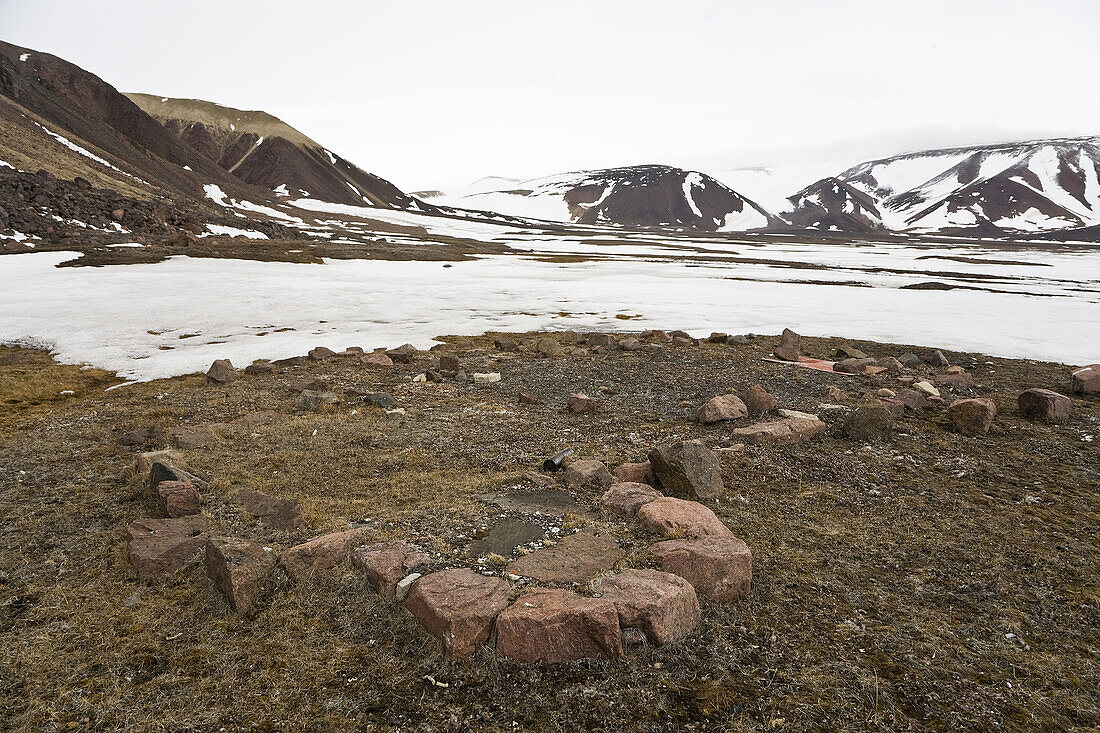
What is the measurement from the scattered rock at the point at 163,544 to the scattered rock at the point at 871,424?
990cm

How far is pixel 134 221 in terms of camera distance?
160 feet

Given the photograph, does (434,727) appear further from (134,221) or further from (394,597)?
(134,221)

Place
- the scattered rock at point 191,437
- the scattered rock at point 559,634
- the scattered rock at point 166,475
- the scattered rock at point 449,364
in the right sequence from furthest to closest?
the scattered rock at point 449,364 → the scattered rock at point 191,437 → the scattered rock at point 166,475 → the scattered rock at point 559,634

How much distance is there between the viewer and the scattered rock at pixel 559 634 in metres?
4.51

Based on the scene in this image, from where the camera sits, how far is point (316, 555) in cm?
566

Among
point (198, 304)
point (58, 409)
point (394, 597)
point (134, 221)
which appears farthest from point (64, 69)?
point (394, 597)

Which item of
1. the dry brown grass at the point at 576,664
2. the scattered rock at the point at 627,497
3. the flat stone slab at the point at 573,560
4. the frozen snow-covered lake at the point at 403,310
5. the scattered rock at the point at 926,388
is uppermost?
the frozen snow-covered lake at the point at 403,310

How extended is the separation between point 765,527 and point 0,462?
10.9 meters

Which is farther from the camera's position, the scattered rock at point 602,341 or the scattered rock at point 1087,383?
the scattered rock at point 602,341

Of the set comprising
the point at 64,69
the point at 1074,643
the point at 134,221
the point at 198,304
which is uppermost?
the point at 64,69

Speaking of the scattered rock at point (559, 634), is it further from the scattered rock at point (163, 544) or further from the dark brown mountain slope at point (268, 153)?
the dark brown mountain slope at point (268, 153)

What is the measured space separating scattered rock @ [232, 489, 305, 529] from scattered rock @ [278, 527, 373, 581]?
89cm

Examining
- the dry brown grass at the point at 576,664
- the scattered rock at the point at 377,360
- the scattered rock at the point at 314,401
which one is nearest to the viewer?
the dry brown grass at the point at 576,664

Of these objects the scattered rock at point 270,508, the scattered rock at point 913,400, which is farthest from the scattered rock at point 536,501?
the scattered rock at point 913,400
